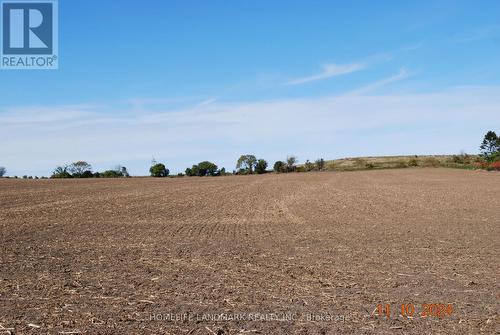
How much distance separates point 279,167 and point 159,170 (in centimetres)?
2707

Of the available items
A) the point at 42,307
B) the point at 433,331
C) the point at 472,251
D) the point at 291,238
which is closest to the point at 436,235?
the point at 472,251

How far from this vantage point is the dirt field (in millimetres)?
6879

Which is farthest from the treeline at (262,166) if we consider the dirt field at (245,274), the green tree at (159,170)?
the dirt field at (245,274)

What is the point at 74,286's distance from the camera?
347 inches

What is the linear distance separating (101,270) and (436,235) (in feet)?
33.6

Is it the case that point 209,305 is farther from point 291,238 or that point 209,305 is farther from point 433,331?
point 291,238

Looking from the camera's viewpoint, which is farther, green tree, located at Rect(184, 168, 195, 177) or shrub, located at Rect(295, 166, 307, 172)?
shrub, located at Rect(295, 166, 307, 172)

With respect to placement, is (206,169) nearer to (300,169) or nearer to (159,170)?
(159,170)

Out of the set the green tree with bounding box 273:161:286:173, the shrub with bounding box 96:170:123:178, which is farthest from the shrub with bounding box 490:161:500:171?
the shrub with bounding box 96:170:123:178

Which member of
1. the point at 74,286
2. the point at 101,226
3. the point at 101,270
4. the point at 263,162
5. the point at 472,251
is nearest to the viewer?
the point at 74,286
